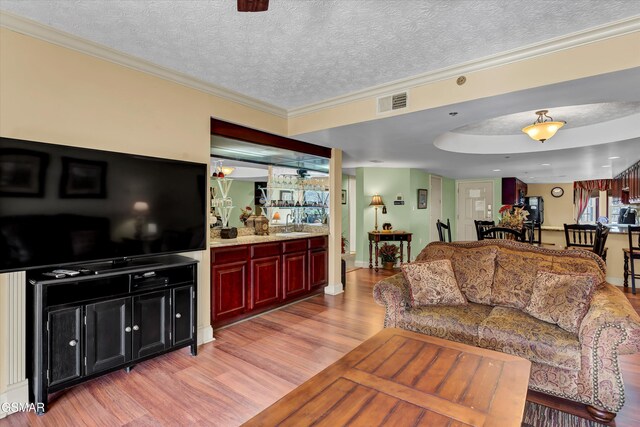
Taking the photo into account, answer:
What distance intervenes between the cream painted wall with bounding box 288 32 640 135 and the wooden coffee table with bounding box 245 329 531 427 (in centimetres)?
209

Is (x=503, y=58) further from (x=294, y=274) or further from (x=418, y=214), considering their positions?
(x=418, y=214)

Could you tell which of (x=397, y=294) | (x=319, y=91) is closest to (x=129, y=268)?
(x=397, y=294)

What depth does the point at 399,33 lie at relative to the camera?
7.48 ft

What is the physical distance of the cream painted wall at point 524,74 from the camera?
221 cm

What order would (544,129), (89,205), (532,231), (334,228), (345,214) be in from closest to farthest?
(89,205) < (544,129) < (532,231) < (334,228) < (345,214)

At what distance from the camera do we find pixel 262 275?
391 cm

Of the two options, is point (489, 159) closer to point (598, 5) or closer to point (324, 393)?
point (598, 5)

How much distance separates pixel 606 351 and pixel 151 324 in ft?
10.5

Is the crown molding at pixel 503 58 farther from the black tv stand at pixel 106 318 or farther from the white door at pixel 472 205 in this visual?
the white door at pixel 472 205

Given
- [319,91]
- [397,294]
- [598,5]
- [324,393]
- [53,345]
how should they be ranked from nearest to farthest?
[324,393], [598,5], [53,345], [397,294], [319,91]

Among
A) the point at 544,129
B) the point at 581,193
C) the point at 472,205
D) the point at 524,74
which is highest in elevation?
the point at 524,74

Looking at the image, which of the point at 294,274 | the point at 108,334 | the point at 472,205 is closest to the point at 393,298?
the point at 294,274

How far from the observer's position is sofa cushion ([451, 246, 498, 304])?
2908mm

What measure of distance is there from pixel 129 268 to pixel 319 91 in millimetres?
2472
